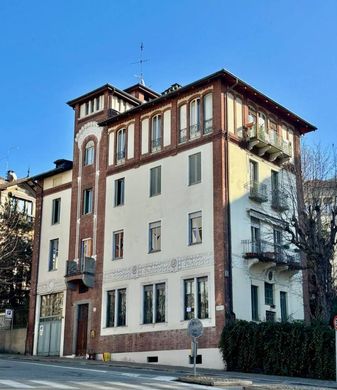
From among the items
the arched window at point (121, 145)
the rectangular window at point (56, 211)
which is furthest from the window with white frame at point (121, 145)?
the rectangular window at point (56, 211)

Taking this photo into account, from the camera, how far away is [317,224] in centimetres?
3023

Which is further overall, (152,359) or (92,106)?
(92,106)

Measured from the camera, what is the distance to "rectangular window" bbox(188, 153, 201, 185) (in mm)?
33062

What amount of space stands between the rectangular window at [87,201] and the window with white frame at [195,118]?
8376mm

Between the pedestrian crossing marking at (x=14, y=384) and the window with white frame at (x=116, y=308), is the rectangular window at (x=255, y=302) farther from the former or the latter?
the pedestrian crossing marking at (x=14, y=384)

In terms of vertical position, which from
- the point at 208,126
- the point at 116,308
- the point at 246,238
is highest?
the point at 208,126

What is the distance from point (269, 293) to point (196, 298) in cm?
462

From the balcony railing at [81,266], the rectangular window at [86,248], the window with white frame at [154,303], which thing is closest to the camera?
the window with white frame at [154,303]

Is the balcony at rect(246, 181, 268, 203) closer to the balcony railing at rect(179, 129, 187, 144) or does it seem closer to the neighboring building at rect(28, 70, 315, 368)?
the neighboring building at rect(28, 70, 315, 368)

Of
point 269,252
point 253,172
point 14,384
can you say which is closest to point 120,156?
point 253,172

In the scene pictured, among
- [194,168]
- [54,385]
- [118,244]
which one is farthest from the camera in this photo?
[118,244]

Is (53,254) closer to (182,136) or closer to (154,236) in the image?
(154,236)

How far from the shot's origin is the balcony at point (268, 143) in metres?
34.0

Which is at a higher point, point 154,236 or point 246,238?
point 154,236
